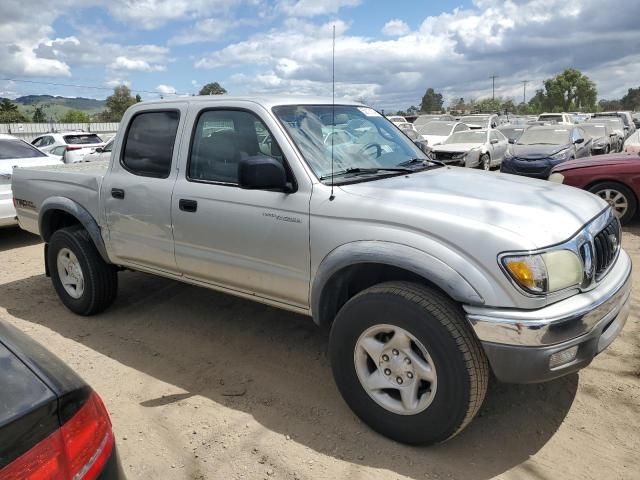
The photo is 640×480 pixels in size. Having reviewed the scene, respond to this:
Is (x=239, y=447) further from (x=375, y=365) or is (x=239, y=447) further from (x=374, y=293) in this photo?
(x=374, y=293)

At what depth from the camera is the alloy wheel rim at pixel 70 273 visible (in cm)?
482

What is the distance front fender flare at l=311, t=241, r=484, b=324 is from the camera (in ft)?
8.31

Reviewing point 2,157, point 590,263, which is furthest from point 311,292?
point 2,157

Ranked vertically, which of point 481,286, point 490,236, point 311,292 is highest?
point 490,236

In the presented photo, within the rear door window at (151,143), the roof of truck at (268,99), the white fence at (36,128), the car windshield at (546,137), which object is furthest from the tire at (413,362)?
the white fence at (36,128)

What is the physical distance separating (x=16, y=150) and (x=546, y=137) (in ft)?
40.6

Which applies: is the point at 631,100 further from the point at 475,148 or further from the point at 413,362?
the point at 413,362

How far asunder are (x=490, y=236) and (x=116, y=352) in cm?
308

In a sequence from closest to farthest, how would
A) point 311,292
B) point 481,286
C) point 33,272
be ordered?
point 481,286
point 311,292
point 33,272

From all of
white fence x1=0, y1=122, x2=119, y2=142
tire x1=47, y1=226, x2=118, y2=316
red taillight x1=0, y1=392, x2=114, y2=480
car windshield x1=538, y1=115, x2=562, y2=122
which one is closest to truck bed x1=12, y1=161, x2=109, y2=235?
tire x1=47, y1=226, x2=118, y2=316

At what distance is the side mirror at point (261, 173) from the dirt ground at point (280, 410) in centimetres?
141

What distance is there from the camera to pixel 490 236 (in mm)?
2521

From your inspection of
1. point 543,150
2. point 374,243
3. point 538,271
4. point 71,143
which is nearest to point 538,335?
point 538,271

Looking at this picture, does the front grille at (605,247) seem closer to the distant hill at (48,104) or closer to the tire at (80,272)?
the tire at (80,272)
